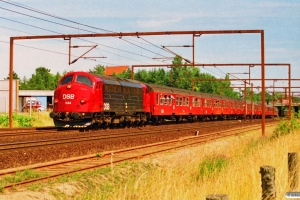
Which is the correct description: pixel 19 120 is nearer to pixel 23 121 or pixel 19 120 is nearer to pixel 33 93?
pixel 23 121

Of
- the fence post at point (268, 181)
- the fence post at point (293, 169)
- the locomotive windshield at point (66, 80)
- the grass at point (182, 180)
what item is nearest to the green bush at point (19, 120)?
the locomotive windshield at point (66, 80)

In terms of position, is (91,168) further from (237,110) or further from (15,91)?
(237,110)

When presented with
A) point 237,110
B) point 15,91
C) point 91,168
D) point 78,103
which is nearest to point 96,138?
point 78,103

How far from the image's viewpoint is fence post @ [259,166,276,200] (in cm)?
718

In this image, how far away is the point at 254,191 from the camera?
8539 mm

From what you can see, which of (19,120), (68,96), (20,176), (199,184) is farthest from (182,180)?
(19,120)

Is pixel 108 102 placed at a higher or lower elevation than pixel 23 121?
higher

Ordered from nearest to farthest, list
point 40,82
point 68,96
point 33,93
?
point 68,96 → point 33,93 → point 40,82

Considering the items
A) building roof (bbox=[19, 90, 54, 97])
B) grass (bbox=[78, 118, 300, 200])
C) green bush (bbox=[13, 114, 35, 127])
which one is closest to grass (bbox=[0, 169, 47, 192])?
grass (bbox=[78, 118, 300, 200])

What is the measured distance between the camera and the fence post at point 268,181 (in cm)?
718

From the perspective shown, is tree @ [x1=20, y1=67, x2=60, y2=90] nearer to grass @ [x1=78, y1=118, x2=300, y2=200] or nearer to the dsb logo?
the dsb logo

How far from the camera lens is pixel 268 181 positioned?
720 centimetres

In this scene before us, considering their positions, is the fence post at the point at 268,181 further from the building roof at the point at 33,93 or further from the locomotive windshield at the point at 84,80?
the building roof at the point at 33,93

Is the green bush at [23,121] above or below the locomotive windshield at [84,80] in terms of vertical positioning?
below
